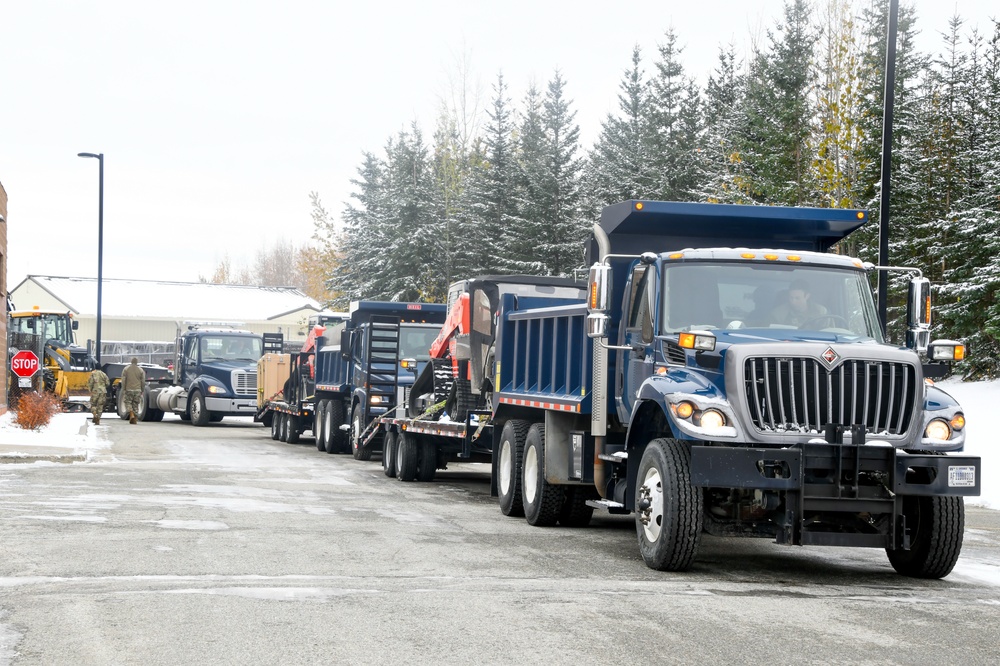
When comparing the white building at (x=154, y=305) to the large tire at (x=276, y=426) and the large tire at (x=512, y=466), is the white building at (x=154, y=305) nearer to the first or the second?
the large tire at (x=276, y=426)

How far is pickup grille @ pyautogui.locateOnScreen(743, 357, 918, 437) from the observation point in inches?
372

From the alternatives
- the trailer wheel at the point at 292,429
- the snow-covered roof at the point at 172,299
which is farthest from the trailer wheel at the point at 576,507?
the snow-covered roof at the point at 172,299

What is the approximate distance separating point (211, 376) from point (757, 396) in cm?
2937

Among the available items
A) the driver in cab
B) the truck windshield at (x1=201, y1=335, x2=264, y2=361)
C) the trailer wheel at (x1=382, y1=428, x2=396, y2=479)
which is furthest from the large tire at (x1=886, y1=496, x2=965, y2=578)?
the truck windshield at (x1=201, y1=335, x2=264, y2=361)

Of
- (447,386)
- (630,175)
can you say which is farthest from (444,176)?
(447,386)

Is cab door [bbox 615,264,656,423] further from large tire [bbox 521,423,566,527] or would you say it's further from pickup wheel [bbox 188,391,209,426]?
pickup wheel [bbox 188,391,209,426]

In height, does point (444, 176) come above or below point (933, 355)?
above

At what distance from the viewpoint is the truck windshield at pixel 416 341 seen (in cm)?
2378

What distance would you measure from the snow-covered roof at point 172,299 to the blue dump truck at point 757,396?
244ft

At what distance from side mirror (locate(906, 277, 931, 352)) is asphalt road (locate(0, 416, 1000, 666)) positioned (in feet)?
6.23

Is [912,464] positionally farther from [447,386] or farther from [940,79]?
[940,79]

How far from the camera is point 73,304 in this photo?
273 ft

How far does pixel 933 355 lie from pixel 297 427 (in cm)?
2181

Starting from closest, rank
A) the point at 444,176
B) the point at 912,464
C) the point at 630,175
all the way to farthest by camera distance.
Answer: the point at 912,464 → the point at 630,175 → the point at 444,176
